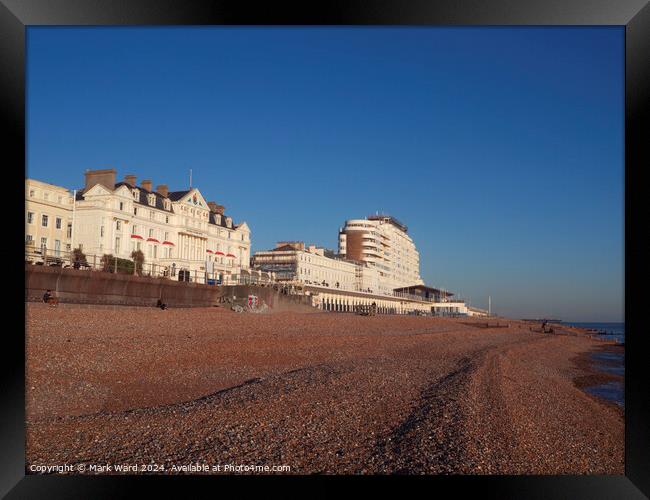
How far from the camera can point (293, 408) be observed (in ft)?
24.3

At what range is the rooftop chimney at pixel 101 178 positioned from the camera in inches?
1325

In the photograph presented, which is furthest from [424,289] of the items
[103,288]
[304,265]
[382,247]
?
[103,288]

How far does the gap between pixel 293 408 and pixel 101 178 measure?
97.0ft

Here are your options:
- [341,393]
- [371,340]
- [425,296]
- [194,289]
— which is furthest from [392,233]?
[341,393]

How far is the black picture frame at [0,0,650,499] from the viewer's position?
4270 millimetres

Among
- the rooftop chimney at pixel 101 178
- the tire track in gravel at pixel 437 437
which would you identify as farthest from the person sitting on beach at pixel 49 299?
the rooftop chimney at pixel 101 178

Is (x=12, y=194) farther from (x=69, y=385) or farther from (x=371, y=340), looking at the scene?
(x=371, y=340)

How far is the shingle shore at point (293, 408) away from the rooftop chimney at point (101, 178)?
2019 cm

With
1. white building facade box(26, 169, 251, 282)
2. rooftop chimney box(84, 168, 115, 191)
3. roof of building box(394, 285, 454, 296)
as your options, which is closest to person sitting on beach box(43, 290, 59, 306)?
white building facade box(26, 169, 251, 282)

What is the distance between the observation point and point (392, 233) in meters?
94.2

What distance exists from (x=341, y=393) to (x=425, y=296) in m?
93.6

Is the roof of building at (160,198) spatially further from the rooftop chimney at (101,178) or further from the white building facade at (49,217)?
the white building facade at (49,217)

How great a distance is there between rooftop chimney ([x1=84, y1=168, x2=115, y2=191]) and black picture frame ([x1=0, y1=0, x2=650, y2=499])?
102 ft

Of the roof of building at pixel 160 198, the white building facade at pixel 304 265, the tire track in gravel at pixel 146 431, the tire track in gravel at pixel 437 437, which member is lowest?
the tire track in gravel at pixel 437 437
